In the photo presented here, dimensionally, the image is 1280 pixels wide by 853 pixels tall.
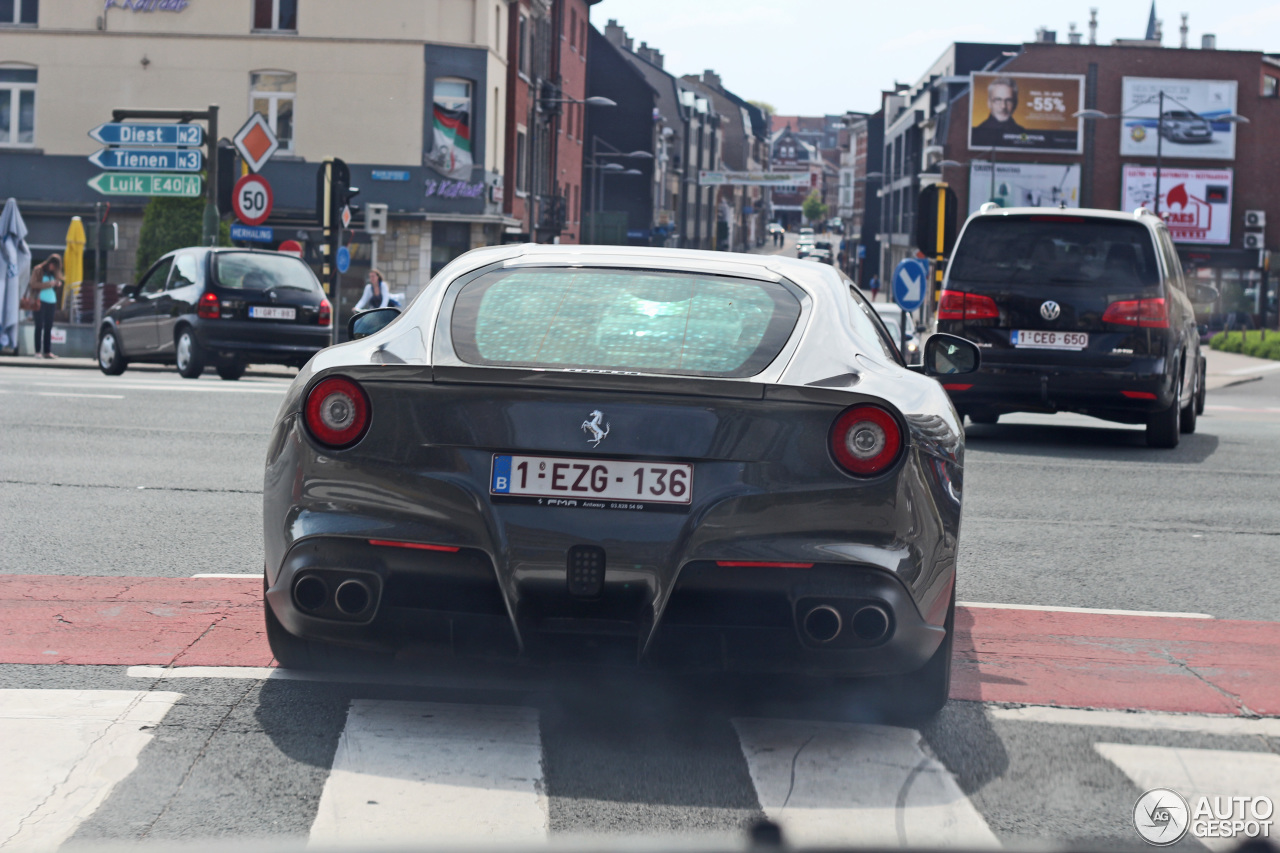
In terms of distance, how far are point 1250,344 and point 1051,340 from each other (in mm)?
A: 30482

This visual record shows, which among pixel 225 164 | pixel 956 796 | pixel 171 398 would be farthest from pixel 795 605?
pixel 225 164

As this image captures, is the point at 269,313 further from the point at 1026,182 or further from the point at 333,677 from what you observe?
the point at 1026,182

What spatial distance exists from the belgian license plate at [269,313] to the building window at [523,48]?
30043 mm

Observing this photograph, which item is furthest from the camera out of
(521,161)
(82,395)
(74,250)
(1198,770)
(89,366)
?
(521,161)

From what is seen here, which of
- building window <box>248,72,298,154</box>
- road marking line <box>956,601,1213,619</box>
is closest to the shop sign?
building window <box>248,72,298,154</box>

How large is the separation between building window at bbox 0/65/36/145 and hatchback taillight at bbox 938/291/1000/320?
34318 millimetres

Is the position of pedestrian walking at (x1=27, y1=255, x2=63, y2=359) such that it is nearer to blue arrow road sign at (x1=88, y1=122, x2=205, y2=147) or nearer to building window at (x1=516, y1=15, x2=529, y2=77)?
blue arrow road sign at (x1=88, y1=122, x2=205, y2=147)

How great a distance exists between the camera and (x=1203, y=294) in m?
15.6

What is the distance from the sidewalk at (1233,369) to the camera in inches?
1187

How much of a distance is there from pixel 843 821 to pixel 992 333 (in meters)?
9.98

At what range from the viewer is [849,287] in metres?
5.52

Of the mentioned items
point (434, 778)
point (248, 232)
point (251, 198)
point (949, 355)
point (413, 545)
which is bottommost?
point (434, 778)

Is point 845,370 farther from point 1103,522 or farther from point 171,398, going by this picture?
point 171,398

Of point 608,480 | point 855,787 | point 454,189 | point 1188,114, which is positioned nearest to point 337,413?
point 608,480
